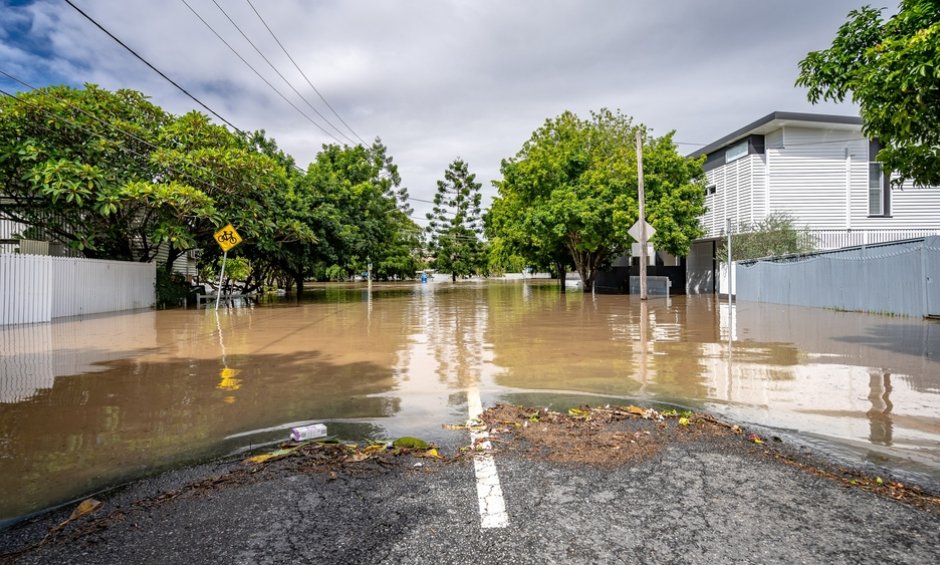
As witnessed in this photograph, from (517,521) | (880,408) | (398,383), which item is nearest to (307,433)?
(517,521)

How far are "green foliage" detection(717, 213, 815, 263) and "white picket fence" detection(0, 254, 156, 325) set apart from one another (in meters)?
25.0

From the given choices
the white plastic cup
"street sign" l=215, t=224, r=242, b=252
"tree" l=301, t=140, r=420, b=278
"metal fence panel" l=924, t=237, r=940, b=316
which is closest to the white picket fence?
"street sign" l=215, t=224, r=242, b=252

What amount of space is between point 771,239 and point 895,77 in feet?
61.5

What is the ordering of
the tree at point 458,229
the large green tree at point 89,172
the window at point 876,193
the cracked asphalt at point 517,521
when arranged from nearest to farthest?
the cracked asphalt at point 517,521, the large green tree at point 89,172, the window at point 876,193, the tree at point 458,229

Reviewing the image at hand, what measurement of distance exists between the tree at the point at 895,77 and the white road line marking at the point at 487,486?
666cm

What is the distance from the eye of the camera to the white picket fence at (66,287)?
14547 mm

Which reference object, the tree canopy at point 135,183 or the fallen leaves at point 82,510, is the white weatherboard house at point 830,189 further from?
the fallen leaves at point 82,510

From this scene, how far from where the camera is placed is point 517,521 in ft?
10.5

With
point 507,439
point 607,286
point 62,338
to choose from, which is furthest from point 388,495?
point 607,286

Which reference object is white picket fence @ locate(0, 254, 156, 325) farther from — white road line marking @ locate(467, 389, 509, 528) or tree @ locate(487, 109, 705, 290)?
tree @ locate(487, 109, 705, 290)

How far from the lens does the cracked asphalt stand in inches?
113

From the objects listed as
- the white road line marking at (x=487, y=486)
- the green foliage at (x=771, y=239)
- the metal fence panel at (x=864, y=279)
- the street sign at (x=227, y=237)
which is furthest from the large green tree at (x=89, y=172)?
the green foliage at (x=771, y=239)

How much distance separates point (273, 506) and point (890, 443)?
195 inches

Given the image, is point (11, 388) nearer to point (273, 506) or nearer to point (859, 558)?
point (273, 506)
